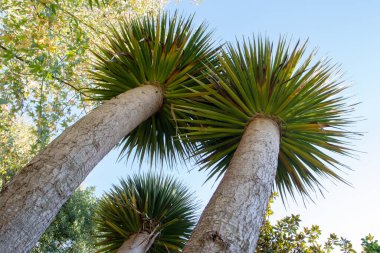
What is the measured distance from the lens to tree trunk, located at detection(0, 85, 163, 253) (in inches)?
76.6

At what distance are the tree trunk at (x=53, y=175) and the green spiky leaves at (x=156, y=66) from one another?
111cm

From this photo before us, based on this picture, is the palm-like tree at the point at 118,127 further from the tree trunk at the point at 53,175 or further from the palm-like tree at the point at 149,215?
the palm-like tree at the point at 149,215

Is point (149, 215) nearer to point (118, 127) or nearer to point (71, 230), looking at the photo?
point (118, 127)

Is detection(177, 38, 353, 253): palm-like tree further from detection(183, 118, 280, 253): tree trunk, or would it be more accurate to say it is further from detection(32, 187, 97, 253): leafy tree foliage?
detection(32, 187, 97, 253): leafy tree foliage

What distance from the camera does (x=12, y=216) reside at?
6.38ft

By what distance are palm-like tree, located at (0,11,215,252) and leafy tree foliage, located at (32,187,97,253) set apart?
8123mm

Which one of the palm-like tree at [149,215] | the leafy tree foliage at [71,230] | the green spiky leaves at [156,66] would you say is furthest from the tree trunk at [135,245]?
the leafy tree foliage at [71,230]

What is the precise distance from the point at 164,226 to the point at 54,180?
12.8 ft

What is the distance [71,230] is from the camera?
1192 centimetres

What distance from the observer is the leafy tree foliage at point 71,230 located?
11.5 m

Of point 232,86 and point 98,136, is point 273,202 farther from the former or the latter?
point 98,136

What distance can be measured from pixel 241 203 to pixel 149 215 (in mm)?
4286

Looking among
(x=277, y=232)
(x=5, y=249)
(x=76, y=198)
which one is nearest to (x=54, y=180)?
(x=5, y=249)

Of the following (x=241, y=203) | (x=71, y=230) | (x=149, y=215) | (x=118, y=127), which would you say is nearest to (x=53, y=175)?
(x=118, y=127)
